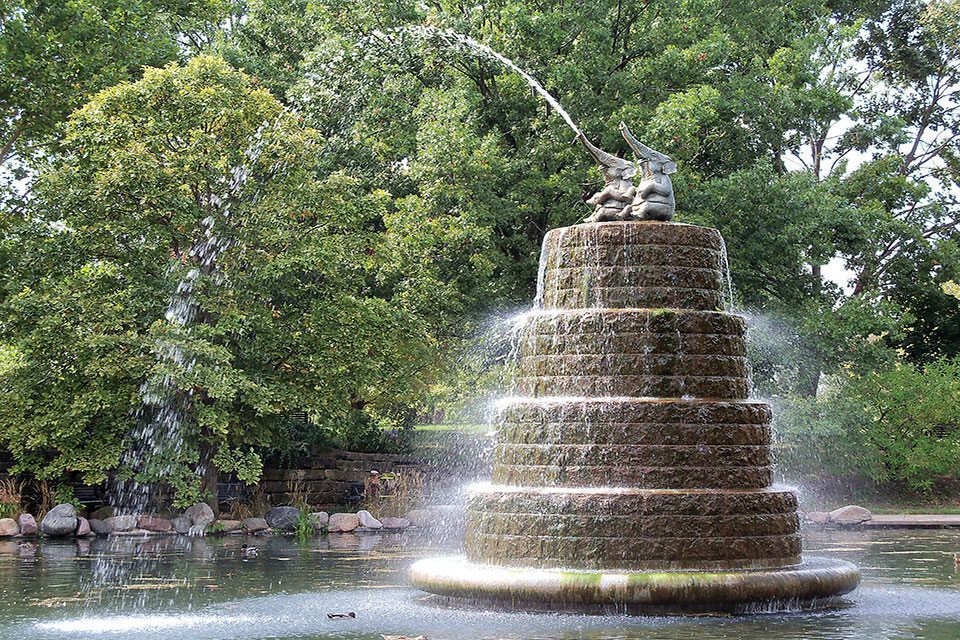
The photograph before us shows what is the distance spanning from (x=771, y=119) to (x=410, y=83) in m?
10.0

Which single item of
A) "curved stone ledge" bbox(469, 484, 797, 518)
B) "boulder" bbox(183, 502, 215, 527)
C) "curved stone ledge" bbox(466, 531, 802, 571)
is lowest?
"curved stone ledge" bbox(466, 531, 802, 571)

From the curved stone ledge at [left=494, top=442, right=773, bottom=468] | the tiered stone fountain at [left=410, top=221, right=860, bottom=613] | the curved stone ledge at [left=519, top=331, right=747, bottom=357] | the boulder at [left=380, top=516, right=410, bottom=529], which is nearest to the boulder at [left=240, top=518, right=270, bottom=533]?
the boulder at [left=380, top=516, right=410, bottom=529]

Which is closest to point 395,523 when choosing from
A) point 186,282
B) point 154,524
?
point 154,524

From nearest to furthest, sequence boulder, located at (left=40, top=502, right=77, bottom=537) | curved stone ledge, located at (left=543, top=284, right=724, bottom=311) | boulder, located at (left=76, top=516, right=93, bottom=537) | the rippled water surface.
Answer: the rippled water surface
curved stone ledge, located at (left=543, top=284, right=724, bottom=311)
boulder, located at (left=40, top=502, right=77, bottom=537)
boulder, located at (left=76, top=516, right=93, bottom=537)

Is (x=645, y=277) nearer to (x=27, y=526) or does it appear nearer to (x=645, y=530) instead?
(x=645, y=530)

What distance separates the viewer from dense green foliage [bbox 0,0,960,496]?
2433 cm

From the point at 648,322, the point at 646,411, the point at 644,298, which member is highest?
the point at 644,298

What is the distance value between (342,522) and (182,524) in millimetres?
3450

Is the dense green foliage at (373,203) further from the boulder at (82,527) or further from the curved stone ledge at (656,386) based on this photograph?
the curved stone ledge at (656,386)

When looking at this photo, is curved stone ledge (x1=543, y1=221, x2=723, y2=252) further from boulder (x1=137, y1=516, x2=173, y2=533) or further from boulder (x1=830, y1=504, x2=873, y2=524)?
boulder (x1=830, y1=504, x2=873, y2=524)

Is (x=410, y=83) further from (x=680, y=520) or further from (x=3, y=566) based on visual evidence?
(x=680, y=520)

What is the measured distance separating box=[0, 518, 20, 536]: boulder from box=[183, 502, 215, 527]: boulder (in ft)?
11.2

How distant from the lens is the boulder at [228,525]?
80.3ft

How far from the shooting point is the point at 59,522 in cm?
2294
